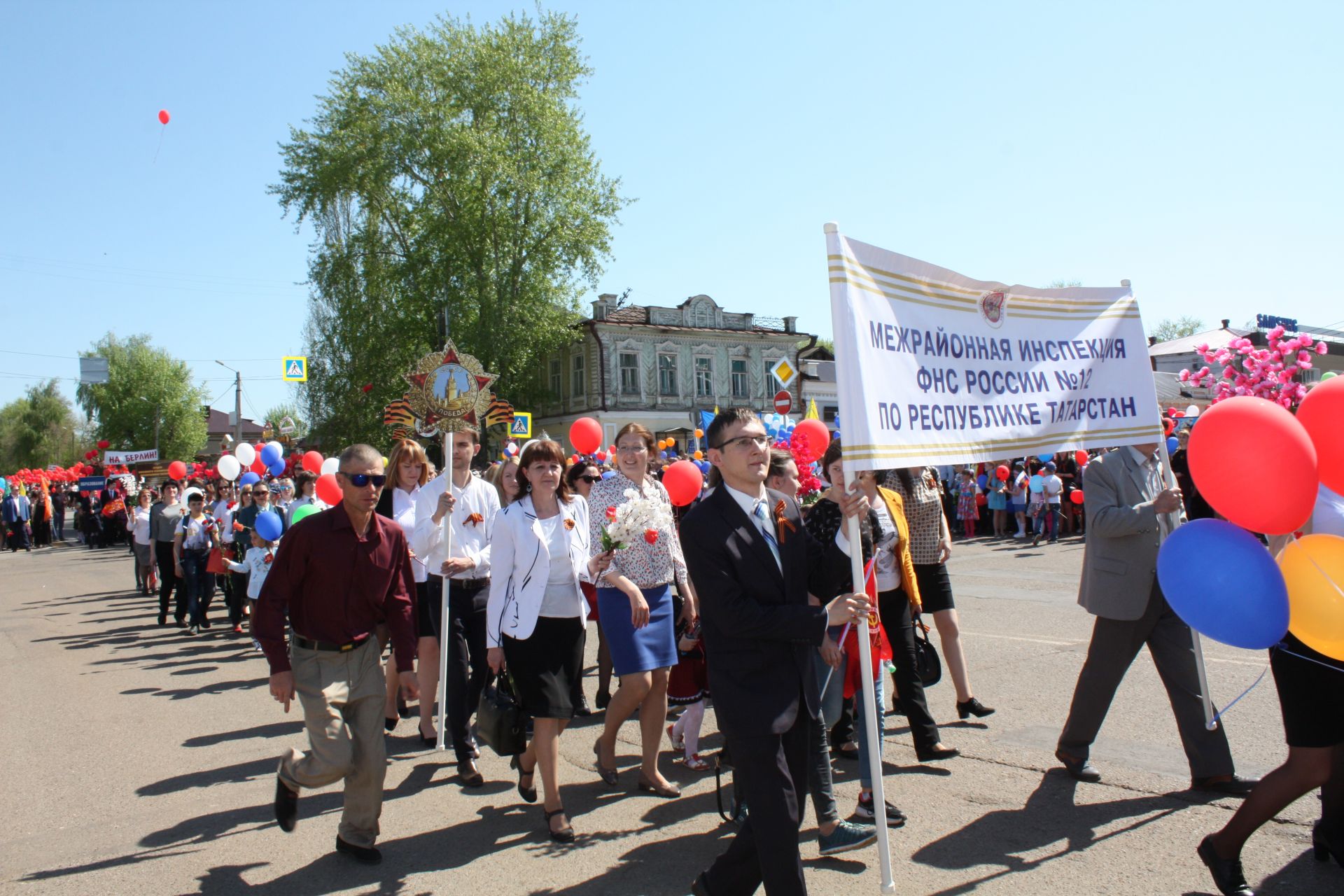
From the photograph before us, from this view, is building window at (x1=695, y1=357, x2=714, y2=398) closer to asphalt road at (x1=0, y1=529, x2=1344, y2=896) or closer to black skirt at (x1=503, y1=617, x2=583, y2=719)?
asphalt road at (x1=0, y1=529, x2=1344, y2=896)

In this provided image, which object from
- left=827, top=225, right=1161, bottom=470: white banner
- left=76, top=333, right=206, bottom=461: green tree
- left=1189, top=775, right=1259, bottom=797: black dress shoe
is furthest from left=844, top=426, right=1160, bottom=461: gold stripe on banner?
left=76, top=333, right=206, bottom=461: green tree

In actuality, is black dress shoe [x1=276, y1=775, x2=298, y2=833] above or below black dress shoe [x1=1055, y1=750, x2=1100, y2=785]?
above

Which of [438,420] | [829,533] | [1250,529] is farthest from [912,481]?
[438,420]

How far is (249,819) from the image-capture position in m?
5.30

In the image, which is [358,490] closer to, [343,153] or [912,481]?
[912,481]

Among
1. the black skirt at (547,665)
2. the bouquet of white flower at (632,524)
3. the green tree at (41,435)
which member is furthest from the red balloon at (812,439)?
the green tree at (41,435)

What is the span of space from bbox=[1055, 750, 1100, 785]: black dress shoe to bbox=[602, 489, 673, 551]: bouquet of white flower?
2.48m

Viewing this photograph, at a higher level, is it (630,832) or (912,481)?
(912,481)

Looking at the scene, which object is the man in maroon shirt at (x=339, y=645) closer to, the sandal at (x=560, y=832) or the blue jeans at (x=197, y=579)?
the sandal at (x=560, y=832)

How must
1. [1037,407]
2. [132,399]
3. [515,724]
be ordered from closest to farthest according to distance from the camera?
[1037,407] → [515,724] → [132,399]

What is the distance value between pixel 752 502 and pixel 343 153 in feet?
119

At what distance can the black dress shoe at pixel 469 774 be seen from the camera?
568cm

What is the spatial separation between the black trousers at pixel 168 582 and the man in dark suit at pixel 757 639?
1204cm

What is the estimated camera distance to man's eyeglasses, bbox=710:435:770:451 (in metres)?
3.59
